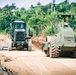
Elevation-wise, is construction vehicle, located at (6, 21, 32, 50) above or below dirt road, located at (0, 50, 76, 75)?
above

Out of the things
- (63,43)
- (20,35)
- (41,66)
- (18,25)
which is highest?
(18,25)

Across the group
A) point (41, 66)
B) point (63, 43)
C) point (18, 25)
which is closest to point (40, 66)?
point (41, 66)

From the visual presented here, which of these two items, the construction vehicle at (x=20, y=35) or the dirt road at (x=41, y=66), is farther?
the construction vehicle at (x=20, y=35)

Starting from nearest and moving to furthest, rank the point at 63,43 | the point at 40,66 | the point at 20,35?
the point at 40,66
the point at 63,43
the point at 20,35

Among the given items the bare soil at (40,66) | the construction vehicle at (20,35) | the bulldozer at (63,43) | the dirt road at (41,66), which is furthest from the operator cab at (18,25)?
the dirt road at (41,66)

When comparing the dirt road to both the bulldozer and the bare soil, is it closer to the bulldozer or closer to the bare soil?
the bare soil

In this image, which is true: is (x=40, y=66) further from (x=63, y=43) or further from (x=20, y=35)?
(x=20, y=35)

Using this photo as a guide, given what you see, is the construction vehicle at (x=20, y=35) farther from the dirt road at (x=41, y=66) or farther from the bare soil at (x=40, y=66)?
the dirt road at (x=41, y=66)

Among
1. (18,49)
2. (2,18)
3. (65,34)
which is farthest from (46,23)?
(65,34)

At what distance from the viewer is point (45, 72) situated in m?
13.8

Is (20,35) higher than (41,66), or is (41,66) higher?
(20,35)

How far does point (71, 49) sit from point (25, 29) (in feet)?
37.3

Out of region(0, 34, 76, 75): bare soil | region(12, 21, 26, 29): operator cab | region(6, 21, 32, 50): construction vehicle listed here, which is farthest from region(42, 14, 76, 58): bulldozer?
region(12, 21, 26, 29): operator cab

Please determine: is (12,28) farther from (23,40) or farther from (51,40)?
(51,40)
